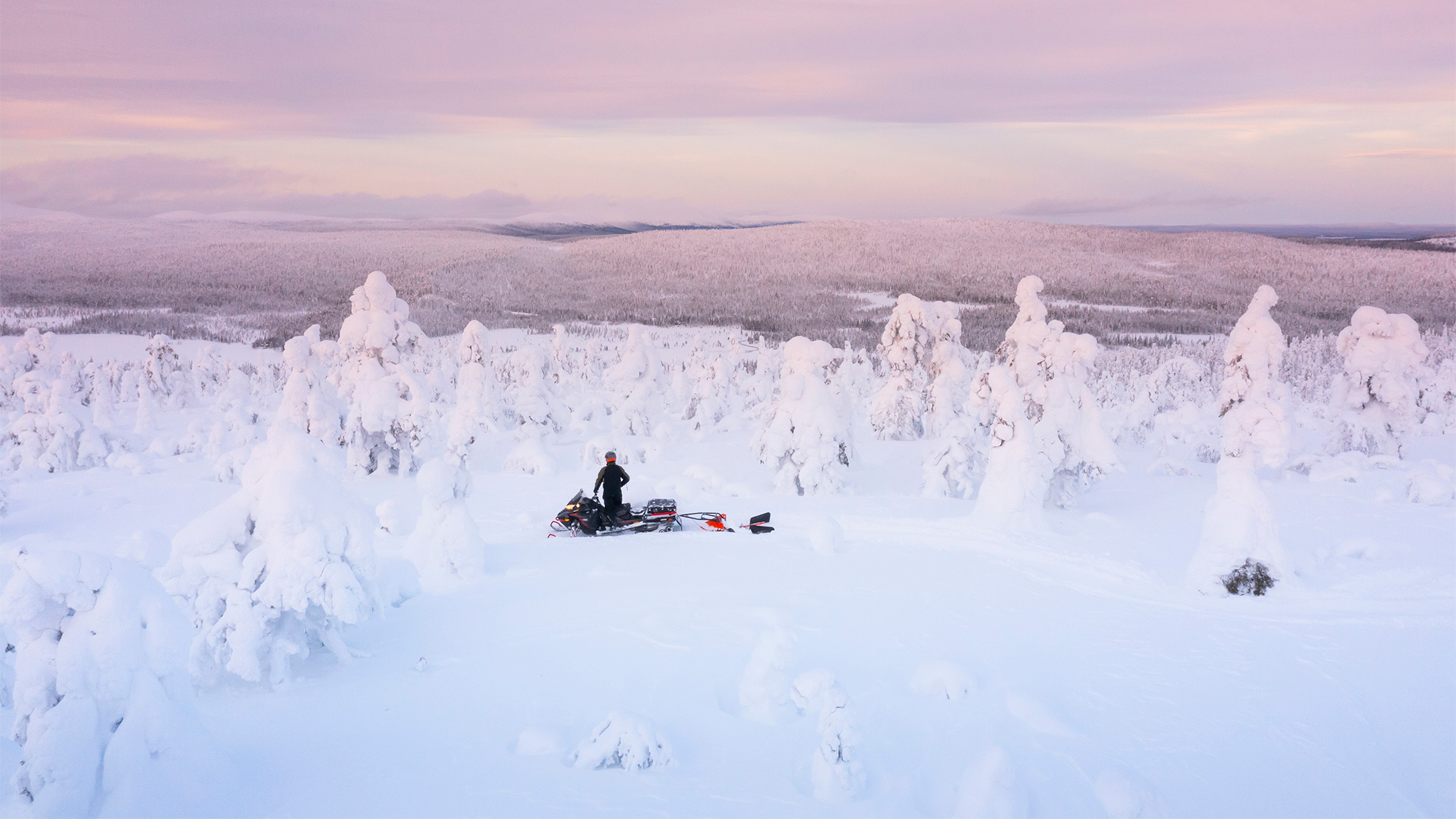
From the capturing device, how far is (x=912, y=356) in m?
26.1

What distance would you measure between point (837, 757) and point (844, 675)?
1.87 m

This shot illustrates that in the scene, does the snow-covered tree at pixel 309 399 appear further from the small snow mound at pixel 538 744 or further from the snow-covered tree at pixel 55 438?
the small snow mound at pixel 538 744

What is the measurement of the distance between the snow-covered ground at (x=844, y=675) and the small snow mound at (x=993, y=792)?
0.8 inches

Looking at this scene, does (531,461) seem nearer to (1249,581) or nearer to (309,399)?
(309,399)

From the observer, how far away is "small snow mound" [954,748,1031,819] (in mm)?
5578

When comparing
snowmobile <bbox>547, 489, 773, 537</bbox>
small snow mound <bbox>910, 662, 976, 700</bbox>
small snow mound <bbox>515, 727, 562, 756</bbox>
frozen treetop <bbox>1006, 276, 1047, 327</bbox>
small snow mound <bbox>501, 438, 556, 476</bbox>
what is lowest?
small snow mound <bbox>501, 438, 556, 476</bbox>

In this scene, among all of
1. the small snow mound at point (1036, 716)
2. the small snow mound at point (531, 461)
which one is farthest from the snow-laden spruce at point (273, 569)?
the small snow mound at point (531, 461)

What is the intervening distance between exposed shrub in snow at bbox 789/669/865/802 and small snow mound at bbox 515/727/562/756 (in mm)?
2179

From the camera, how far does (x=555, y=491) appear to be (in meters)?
18.1

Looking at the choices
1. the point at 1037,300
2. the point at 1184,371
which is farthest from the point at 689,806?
the point at 1184,371

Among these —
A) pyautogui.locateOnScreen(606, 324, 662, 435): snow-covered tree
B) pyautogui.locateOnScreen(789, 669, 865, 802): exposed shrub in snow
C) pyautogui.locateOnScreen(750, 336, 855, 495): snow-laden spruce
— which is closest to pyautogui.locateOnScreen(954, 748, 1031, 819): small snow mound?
pyautogui.locateOnScreen(789, 669, 865, 802): exposed shrub in snow

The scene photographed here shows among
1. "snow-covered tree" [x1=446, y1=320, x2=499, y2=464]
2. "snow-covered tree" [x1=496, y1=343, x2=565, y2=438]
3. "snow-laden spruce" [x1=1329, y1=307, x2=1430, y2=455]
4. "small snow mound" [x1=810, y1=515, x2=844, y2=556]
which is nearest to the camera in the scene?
"small snow mound" [x1=810, y1=515, x2=844, y2=556]

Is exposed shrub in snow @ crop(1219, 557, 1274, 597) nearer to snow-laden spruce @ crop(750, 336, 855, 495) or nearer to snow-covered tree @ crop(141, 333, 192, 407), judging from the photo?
snow-laden spruce @ crop(750, 336, 855, 495)

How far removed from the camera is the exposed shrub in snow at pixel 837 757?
5.77 m
